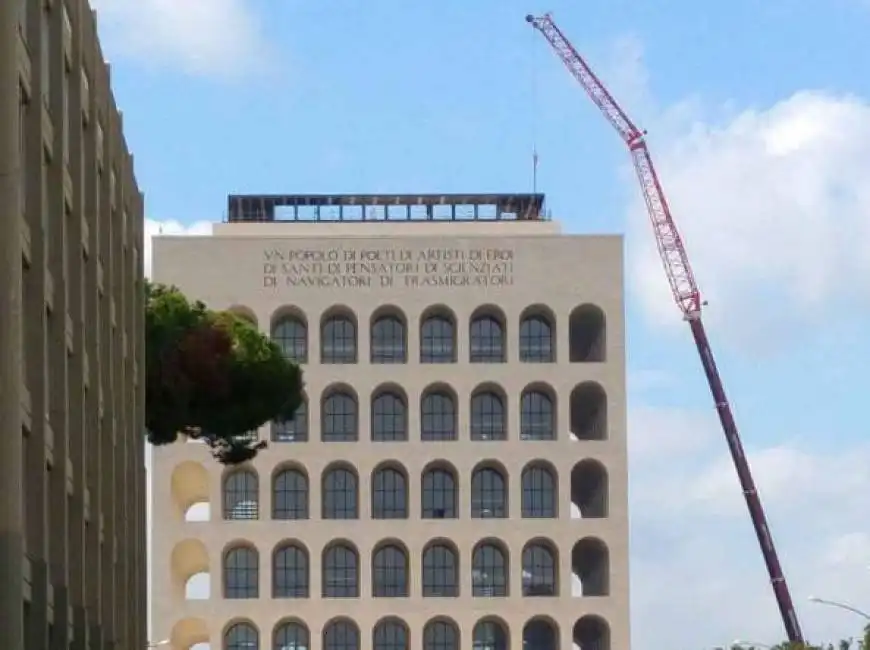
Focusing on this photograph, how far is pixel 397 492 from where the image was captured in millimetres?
144000

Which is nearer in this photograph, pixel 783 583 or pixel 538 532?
pixel 538 532

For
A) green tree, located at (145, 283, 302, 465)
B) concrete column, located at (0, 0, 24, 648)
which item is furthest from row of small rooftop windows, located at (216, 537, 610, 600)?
concrete column, located at (0, 0, 24, 648)

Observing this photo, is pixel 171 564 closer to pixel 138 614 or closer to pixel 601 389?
pixel 601 389

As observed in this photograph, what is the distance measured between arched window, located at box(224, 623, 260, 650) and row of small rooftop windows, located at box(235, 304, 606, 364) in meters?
14.5

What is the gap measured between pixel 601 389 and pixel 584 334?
6142 millimetres

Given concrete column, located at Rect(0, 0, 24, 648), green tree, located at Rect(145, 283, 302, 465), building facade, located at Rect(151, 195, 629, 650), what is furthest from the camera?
building facade, located at Rect(151, 195, 629, 650)

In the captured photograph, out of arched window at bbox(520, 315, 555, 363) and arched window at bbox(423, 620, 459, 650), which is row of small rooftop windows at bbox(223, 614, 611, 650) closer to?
arched window at bbox(423, 620, 459, 650)

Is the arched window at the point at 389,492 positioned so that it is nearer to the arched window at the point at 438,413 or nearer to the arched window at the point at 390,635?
the arched window at the point at 438,413

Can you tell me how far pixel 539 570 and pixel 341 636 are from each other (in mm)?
11055

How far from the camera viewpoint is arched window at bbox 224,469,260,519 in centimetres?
14288

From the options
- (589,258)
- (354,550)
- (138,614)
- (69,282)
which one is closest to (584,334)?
(589,258)

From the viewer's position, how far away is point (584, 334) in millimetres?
149125

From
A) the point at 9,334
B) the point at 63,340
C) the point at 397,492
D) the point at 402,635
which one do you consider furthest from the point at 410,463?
the point at 9,334

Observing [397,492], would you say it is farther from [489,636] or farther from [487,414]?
[489,636]
